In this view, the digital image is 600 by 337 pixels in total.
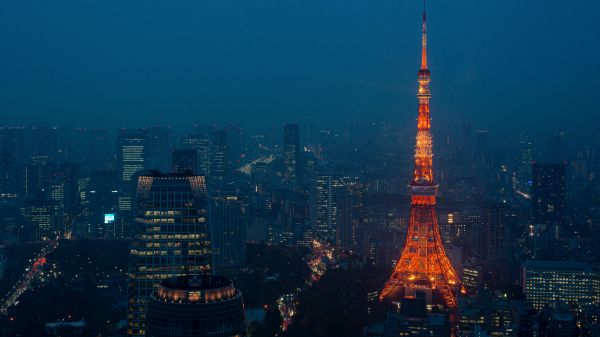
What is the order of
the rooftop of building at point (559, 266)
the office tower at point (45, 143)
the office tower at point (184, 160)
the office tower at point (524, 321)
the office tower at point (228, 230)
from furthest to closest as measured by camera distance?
the office tower at point (45, 143)
the office tower at point (184, 160)
the office tower at point (228, 230)
the rooftop of building at point (559, 266)
the office tower at point (524, 321)

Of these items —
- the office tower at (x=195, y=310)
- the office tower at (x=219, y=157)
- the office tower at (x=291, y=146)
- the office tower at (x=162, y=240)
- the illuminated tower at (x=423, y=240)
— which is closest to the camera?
the office tower at (x=195, y=310)

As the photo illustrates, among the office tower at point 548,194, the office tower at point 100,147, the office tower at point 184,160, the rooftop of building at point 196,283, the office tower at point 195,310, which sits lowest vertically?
the office tower at point 195,310

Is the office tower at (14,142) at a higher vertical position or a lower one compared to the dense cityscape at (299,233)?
higher

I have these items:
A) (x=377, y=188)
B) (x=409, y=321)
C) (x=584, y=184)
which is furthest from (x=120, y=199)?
(x=409, y=321)

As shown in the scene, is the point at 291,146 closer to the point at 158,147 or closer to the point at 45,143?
the point at 158,147

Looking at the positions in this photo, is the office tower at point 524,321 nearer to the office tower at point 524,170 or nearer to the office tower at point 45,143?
the office tower at point 524,170

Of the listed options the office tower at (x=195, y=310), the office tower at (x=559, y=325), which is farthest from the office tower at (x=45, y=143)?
the office tower at (x=195, y=310)

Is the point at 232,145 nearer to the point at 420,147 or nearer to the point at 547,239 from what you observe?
the point at 547,239

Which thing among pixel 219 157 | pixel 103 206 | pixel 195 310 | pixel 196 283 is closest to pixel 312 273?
pixel 103 206
